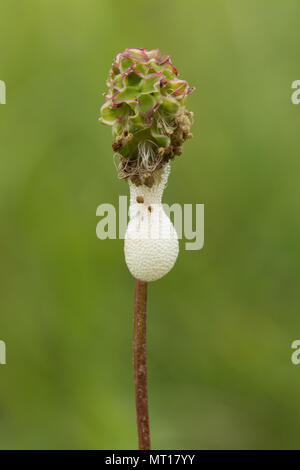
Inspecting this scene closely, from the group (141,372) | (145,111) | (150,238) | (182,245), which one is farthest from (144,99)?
(182,245)

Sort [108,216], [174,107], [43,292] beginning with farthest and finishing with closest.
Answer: [43,292] → [108,216] → [174,107]

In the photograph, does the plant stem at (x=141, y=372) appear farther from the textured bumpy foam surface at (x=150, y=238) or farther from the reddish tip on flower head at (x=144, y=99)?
the reddish tip on flower head at (x=144, y=99)

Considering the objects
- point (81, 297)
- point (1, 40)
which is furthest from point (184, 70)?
point (81, 297)

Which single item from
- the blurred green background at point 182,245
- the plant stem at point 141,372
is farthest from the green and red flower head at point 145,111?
the blurred green background at point 182,245

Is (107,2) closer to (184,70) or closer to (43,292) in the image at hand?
(184,70)

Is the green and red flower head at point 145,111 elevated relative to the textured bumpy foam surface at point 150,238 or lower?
elevated

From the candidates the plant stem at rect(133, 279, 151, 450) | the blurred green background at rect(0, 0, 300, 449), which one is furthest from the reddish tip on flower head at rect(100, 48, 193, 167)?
the blurred green background at rect(0, 0, 300, 449)

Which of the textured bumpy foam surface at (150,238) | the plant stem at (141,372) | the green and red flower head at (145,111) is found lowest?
the plant stem at (141,372)

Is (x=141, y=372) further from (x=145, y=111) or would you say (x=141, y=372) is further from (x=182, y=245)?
(x=182, y=245)
